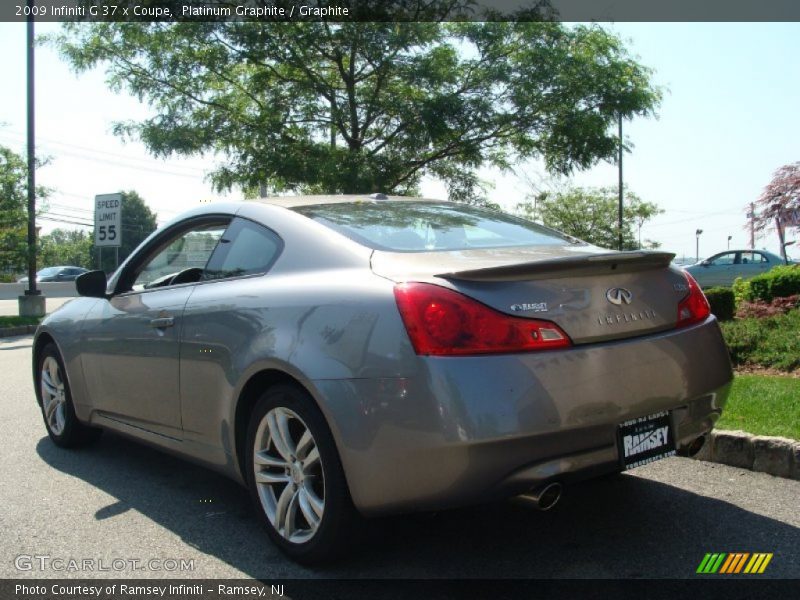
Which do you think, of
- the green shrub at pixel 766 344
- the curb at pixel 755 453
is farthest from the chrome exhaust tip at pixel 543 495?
the green shrub at pixel 766 344

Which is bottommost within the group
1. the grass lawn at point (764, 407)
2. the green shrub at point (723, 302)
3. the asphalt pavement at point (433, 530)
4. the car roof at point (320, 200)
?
the asphalt pavement at point (433, 530)

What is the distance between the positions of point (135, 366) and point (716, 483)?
10.2 ft

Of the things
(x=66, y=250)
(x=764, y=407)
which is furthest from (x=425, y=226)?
(x=66, y=250)

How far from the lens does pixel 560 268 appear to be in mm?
3061

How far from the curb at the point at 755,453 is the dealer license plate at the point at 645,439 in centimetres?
130

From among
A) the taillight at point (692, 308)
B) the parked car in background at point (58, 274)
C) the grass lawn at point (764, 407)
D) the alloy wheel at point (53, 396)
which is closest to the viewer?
the taillight at point (692, 308)

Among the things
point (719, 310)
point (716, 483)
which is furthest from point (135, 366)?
point (719, 310)

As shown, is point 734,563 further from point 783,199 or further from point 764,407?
point 783,199

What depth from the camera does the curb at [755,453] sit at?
4.26m

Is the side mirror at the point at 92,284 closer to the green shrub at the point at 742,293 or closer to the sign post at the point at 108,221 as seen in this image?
the green shrub at the point at 742,293

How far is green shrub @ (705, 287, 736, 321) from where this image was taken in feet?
36.0

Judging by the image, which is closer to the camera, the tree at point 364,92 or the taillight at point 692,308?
the taillight at point 692,308

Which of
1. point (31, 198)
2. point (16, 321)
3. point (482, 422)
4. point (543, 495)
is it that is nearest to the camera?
point (482, 422)

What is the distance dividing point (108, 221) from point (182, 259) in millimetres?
12717
